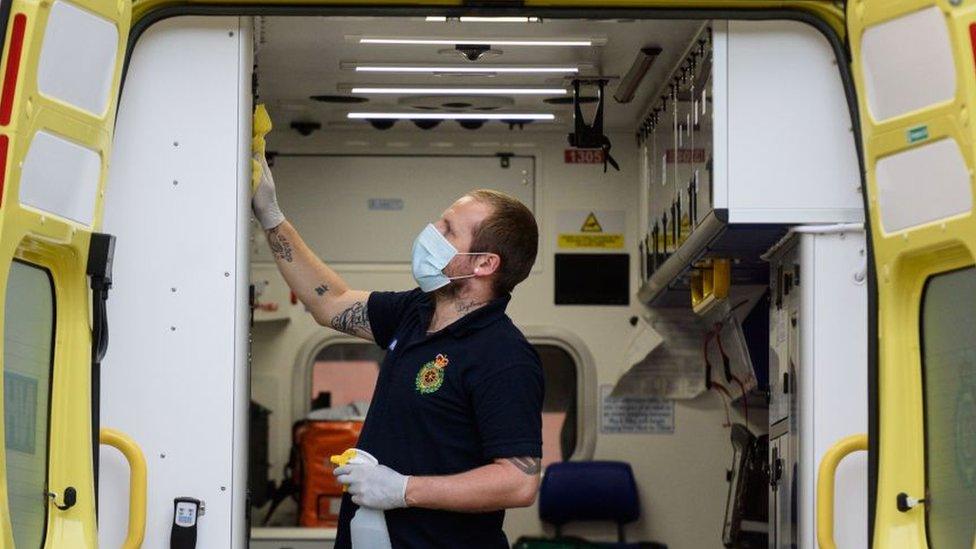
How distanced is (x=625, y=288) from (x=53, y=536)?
4944mm

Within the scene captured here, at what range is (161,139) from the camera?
3934 mm

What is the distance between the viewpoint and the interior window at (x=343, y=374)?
26.6 feet

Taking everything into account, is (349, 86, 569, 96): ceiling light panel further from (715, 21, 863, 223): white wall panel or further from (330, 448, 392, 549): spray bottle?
(330, 448, 392, 549): spray bottle

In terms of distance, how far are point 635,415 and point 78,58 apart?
203 inches

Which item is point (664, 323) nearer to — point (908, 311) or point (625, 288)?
point (625, 288)

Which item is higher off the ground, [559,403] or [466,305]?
[466,305]

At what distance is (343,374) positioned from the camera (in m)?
8.14

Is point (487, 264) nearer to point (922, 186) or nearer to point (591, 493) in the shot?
point (922, 186)

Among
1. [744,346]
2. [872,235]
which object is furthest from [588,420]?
[872,235]

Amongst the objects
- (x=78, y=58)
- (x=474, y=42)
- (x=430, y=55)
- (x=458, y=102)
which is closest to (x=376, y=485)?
(x=78, y=58)

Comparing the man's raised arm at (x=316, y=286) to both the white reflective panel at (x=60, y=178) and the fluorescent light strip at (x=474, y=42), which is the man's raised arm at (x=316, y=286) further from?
the fluorescent light strip at (x=474, y=42)

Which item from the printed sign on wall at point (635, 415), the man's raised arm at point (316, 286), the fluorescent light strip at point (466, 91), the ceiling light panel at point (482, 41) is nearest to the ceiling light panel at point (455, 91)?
the fluorescent light strip at point (466, 91)

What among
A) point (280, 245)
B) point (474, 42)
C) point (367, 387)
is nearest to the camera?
point (280, 245)

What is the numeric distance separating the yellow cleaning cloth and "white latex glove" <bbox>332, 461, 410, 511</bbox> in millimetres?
905
